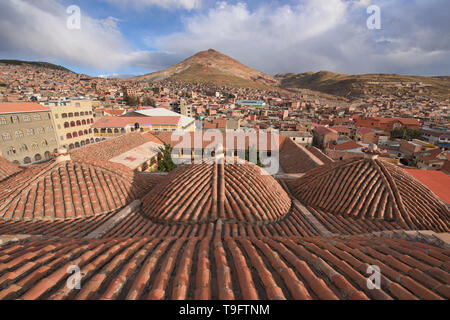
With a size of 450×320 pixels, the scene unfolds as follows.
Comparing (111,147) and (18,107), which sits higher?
(18,107)

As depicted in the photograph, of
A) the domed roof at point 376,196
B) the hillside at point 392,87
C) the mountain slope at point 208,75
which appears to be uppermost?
the mountain slope at point 208,75

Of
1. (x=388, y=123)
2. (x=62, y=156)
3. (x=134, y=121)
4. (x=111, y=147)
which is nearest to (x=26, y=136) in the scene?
(x=134, y=121)

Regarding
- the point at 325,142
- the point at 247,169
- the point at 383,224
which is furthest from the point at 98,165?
the point at 325,142

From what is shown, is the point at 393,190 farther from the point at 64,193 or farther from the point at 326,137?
the point at 326,137

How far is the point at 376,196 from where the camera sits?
594 cm

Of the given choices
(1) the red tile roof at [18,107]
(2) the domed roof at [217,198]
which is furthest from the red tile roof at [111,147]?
(1) the red tile roof at [18,107]

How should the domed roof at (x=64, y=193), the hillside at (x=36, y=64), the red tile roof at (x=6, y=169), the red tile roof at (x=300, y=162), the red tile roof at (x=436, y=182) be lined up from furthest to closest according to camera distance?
the hillside at (x=36, y=64), the red tile roof at (x=300, y=162), the red tile roof at (x=436, y=182), the red tile roof at (x=6, y=169), the domed roof at (x=64, y=193)

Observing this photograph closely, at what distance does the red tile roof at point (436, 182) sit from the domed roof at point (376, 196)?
4344mm

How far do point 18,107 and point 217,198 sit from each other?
32.4m

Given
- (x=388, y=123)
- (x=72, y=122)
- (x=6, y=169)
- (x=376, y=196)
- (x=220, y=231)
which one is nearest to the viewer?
(x=220, y=231)

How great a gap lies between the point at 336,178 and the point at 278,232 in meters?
3.05

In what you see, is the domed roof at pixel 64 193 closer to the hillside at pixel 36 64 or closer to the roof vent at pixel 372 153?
the roof vent at pixel 372 153

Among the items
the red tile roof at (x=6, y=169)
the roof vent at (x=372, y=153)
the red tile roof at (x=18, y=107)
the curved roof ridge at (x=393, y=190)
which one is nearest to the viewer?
the curved roof ridge at (x=393, y=190)

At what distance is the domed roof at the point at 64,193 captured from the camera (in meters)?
5.25
